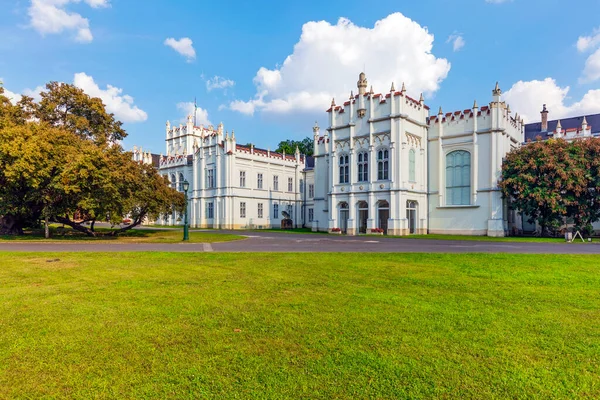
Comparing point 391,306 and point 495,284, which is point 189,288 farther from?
point 495,284

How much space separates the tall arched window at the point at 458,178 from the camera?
3488cm

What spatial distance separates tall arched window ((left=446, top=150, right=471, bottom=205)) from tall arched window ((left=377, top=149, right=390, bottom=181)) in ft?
19.8

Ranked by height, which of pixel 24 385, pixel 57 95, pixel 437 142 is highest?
pixel 57 95

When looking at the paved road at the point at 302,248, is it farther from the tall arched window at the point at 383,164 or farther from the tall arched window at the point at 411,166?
the tall arched window at the point at 411,166

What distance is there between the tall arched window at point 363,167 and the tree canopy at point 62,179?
17072 mm

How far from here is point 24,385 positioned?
363cm

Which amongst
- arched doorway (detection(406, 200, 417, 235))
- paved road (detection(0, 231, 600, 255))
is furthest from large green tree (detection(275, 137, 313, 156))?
paved road (detection(0, 231, 600, 255))

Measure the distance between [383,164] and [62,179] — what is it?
24919 mm

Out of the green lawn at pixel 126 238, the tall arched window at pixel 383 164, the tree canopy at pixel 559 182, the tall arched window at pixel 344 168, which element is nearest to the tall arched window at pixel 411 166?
the tall arched window at pixel 383 164

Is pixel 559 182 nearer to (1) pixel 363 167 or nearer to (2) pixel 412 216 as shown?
(2) pixel 412 216

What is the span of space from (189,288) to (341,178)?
103ft

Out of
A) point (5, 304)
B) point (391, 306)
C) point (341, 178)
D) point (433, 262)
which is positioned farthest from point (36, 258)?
point (341, 178)

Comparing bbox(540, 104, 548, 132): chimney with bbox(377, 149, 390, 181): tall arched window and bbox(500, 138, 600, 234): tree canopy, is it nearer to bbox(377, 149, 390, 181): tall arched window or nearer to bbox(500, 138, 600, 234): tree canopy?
bbox(500, 138, 600, 234): tree canopy

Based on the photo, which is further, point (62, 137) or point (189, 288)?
point (62, 137)
